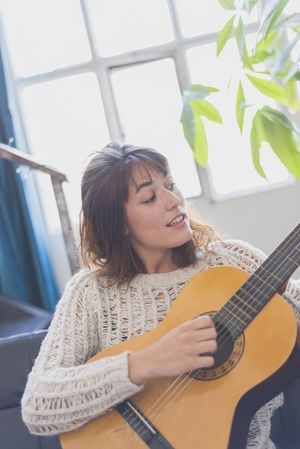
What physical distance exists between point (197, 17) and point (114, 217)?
247 centimetres

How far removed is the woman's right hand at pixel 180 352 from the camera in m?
1.00

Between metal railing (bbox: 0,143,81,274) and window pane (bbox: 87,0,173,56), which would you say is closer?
metal railing (bbox: 0,143,81,274)

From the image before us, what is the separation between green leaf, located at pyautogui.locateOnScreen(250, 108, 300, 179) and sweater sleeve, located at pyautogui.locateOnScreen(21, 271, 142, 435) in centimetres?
60

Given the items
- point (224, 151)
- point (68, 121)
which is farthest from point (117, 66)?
point (224, 151)

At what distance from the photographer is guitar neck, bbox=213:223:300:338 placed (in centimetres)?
102

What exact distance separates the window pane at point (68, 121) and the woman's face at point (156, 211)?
228 cm

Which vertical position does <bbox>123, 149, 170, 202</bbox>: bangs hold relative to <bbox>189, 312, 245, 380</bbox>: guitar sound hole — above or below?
above

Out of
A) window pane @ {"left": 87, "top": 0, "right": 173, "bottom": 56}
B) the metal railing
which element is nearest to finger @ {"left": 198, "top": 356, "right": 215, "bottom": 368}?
the metal railing

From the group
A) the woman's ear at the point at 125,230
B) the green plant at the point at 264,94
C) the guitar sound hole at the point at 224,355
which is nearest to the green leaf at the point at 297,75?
the green plant at the point at 264,94

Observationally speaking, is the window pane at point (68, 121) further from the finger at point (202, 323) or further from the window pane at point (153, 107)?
the finger at point (202, 323)

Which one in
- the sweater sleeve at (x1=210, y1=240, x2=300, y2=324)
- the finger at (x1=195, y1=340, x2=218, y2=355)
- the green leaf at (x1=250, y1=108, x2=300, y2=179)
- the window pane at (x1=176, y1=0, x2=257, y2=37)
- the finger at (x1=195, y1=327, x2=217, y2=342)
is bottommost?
the finger at (x1=195, y1=340, x2=218, y2=355)

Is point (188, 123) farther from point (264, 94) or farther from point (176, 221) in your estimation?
point (176, 221)

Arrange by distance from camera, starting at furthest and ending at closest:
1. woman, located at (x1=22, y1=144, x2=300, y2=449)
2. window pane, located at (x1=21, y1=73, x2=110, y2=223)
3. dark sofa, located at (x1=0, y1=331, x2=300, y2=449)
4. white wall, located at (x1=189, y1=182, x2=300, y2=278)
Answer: window pane, located at (x1=21, y1=73, x2=110, y2=223) < white wall, located at (x1=189, y1=182, x2=300, y2=278) < dark sofa, located at (x1=0, y1=331, x2=300, y2=449) < woman, located at (x1=22, y1=144, x2=300, y2=449)

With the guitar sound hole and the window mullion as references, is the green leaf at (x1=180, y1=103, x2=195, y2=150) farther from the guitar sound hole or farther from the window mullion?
the window mullion
